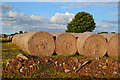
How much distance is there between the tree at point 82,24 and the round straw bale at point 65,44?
31700 millimetres

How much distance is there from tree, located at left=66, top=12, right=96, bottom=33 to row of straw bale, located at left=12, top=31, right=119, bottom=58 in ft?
104

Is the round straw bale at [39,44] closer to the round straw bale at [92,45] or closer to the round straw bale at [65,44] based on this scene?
the round straw bale at [65,44]

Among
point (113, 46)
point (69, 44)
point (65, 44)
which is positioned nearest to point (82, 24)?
point (113, 46)

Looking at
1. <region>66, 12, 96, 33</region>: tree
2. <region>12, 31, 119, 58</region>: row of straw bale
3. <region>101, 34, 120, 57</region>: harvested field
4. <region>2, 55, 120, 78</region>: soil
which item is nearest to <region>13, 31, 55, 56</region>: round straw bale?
<region>12, 31, 119, 58</region>: row of straw bale

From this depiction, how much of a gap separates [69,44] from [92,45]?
1706 mm

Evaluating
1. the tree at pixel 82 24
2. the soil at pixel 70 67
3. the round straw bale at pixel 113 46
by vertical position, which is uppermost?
the tree at pixel 82 24

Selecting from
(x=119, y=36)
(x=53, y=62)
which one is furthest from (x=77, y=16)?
(x=53, y=62)

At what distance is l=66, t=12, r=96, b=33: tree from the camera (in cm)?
4744

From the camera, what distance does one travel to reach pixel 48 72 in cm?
910

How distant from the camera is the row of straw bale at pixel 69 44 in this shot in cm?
1481

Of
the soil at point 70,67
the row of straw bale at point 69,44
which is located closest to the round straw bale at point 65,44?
the row of straw bale at point 69,44

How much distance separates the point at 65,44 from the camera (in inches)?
612

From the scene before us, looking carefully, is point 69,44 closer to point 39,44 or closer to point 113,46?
point 39,44

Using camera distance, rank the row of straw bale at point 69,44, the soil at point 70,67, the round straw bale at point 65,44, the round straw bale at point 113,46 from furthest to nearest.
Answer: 1. the round straw bale at point 113,46
2. the round straw bale at point 65,44
3. the row of straw bale at point 69,44
4. the soil at point 70,67
